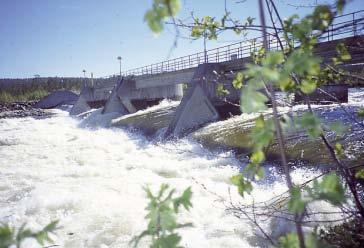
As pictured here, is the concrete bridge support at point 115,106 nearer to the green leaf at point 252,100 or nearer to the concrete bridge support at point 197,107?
the concrete bridge support at point 197,107

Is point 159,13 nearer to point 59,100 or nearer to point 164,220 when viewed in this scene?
point 164,220

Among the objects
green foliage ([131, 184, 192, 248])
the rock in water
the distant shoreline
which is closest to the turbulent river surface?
green foliage ([131, 184, 192, 248])

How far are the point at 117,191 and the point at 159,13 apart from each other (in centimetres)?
787

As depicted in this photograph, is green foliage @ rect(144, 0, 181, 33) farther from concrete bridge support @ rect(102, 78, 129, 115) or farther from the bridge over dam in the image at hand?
concrete bridge support @ rect(102, 78, 129, 115)

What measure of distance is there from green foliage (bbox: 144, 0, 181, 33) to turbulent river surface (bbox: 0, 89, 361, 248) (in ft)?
6.10

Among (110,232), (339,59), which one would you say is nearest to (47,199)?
(110,232)

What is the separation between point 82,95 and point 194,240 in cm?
3514

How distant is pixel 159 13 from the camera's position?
1.12m

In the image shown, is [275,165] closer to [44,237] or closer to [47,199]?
[47,199]

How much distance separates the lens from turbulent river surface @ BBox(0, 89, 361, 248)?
5.85 meters

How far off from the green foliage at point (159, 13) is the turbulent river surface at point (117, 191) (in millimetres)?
1860

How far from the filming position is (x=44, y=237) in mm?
1230

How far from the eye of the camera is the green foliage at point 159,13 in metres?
1.10

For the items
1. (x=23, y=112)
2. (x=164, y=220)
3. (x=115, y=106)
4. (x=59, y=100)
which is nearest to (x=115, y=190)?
(x=164, y=220)
